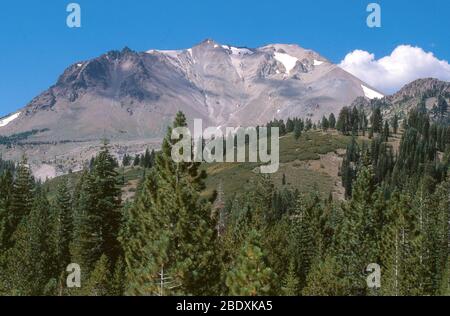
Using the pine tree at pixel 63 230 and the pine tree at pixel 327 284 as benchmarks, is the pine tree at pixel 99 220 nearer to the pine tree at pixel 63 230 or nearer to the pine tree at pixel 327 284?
the pine tree at pixel 63 230

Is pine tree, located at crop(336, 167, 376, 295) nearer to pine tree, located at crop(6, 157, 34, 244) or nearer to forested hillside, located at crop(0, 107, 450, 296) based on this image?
forested hillside, located at crop(0, 107, 450, 296)

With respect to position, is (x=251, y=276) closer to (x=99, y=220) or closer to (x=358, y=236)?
(x=99, y=220)

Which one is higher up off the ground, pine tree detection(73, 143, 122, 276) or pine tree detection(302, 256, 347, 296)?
pine tree detection(73, 143, 122, 276)

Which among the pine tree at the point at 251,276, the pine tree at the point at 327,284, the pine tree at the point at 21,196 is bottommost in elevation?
the pine tree at the point at 327,284

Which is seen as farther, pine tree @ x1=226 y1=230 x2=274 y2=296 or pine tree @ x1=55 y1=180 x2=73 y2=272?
pine tree @ x1=55 y1=180 x2=73 y2=272

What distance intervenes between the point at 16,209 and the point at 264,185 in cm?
3770

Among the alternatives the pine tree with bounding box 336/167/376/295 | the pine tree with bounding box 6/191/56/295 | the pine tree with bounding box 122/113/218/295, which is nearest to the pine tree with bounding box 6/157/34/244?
the pine tree with bounding box 6/191/56/295

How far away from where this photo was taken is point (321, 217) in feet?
246

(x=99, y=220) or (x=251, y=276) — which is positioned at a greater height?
(x=99, y=220)

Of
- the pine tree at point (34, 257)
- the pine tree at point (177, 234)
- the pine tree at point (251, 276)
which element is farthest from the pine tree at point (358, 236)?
the pine tree at point (34, 257)

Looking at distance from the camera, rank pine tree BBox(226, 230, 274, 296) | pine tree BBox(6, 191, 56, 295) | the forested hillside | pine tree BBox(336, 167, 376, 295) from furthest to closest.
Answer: pine tree BBox(336, 167, 376, 295) → pine tree BBox(6, 191, 56, 295) → the forested hillside → pine tree BBox(226, 230, 274, 296)

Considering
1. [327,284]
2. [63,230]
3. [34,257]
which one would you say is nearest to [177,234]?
[327,284]
